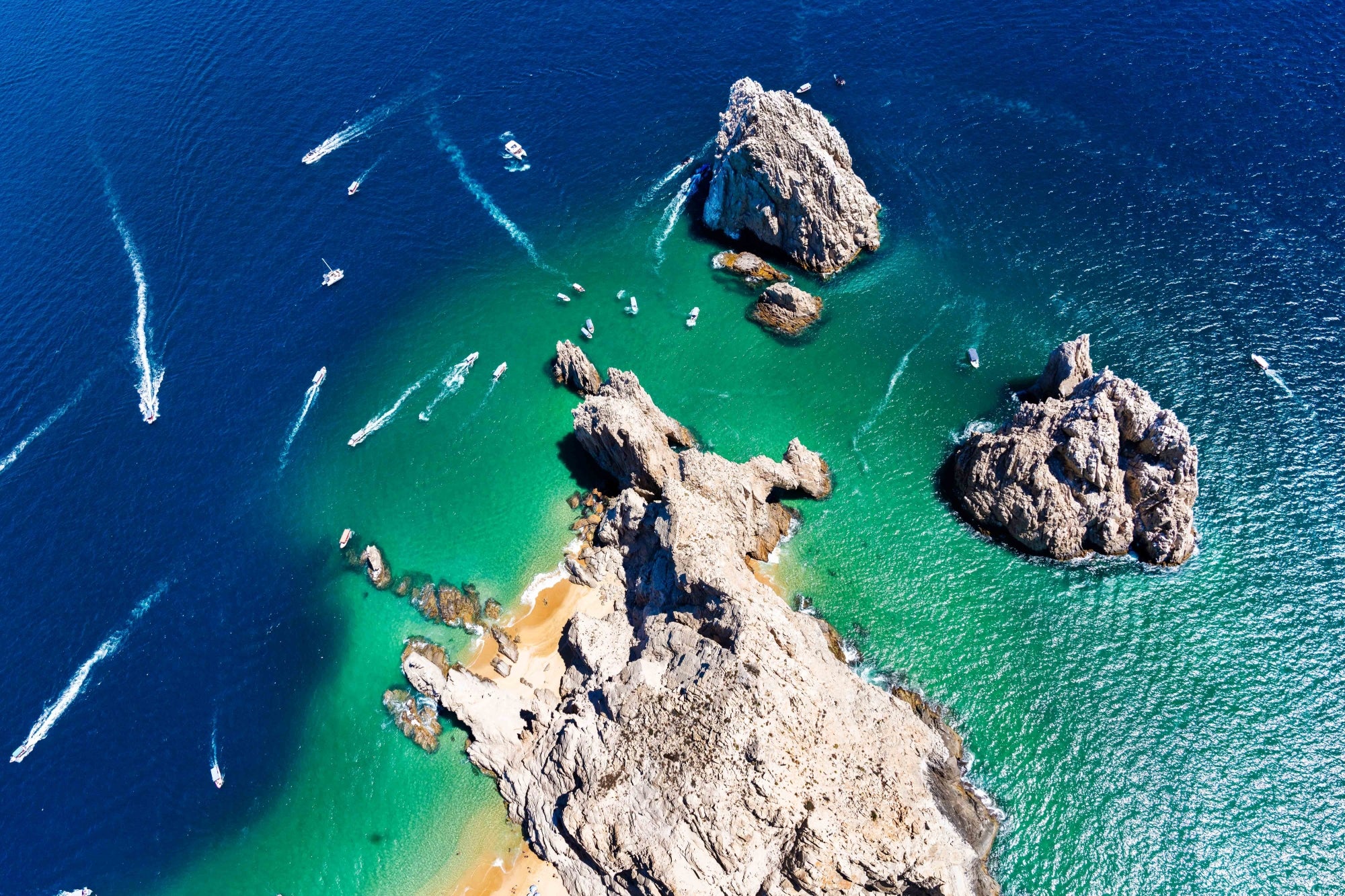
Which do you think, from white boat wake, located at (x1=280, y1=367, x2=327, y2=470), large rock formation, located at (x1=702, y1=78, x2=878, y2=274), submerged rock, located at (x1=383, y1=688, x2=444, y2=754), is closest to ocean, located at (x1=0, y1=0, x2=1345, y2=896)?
white boat wake, located at (x1=280, y1=367, x2=327, y2=470)

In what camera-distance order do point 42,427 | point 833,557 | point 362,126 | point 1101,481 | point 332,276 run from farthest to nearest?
point 362,126, point 332,276, point 42,427, point 833,557, point 1101,481

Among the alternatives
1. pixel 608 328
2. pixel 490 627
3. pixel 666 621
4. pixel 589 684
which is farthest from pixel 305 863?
pixel 608 328

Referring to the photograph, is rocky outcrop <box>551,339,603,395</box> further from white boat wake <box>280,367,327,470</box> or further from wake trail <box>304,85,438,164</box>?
wake trail <box>304,85,438,164</box>

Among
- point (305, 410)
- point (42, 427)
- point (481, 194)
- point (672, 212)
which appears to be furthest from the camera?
point (481, 194)

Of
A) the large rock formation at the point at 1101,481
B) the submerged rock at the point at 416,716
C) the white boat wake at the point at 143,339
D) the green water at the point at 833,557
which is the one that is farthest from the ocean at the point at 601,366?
the large rock formation at the point at 1101,481

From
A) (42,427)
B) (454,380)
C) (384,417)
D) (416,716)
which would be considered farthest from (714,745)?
(42,427)

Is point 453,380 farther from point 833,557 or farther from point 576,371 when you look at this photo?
point 833,557
